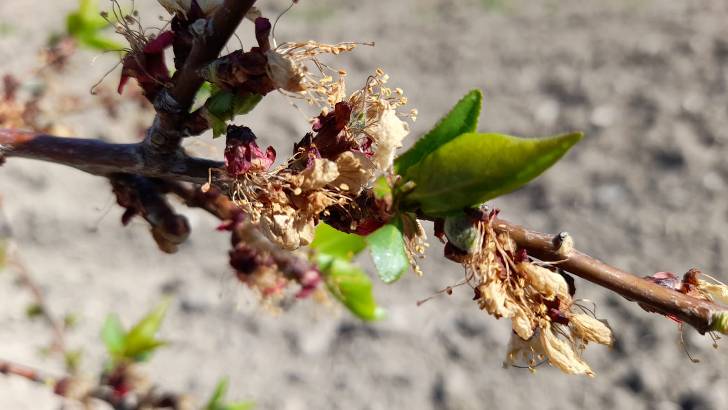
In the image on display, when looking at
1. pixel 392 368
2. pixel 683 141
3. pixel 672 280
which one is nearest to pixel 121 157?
pixel 672 280

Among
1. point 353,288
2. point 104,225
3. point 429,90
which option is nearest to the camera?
point 353,288

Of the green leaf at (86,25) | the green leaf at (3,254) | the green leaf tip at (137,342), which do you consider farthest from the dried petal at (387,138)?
the green leaf at (3,254)

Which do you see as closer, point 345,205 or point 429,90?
point 345,205

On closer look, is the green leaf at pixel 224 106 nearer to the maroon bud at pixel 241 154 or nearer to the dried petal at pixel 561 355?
the maroon bud at pixel 241 154

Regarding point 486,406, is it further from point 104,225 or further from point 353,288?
point 104,225

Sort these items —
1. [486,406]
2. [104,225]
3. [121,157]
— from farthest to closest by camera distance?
[104,225] < [486,406] < [121,157]

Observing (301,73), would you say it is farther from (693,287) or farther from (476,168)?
(693,287)

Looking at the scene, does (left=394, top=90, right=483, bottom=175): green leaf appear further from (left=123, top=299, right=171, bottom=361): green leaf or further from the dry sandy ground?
the dry sandy ground
